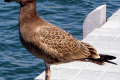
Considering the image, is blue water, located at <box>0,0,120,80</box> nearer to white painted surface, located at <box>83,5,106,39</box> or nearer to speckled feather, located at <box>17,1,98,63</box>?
white painted surface, located at <box>83,5,106,39</box>

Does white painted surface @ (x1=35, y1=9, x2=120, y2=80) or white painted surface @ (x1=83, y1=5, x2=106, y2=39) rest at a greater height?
white painted surface @ (x1=83, y1=5, x2=106, y2=39)

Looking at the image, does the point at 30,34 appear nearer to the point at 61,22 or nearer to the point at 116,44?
the point at 116,44

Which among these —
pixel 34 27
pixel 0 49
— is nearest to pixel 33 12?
pixel 34 27

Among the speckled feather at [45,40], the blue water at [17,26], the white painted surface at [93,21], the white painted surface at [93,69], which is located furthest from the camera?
the white painted surface at [93,21]

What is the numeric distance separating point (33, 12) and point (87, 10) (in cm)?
1046

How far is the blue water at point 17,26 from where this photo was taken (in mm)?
13586

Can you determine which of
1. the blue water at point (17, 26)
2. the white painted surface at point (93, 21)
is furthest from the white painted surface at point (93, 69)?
the blue water at point (17, 26)

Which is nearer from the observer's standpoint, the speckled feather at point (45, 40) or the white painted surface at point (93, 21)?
the speckled feather at point (45, 40)

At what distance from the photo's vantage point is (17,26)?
16.9 meters

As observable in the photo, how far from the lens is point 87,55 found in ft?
28.8

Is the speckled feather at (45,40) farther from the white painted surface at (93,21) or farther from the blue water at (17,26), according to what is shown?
the white painted surface at (93,21)

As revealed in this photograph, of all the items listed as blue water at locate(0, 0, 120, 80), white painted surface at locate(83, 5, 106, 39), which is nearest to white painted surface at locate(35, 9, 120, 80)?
white painted surface at locate(83, 5, 106, 39)

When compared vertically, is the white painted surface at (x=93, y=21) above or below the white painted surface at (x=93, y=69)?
above

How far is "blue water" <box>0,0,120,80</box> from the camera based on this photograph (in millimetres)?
13586
